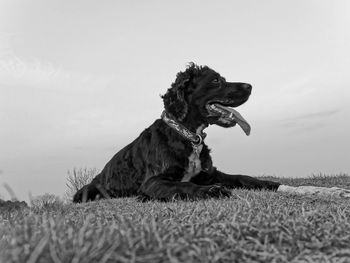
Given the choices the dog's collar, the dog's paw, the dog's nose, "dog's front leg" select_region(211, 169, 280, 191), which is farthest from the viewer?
"dog's front leg" select_region(211, 169, 280, 191)

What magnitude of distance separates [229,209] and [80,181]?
11.9 metres

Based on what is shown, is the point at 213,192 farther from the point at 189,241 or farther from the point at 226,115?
the point at 189,241

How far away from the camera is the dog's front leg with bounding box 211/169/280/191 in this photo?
9.03 metres

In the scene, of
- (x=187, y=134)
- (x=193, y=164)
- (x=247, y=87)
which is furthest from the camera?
(x=247, y=87)

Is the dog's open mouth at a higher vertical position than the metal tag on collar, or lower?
higher

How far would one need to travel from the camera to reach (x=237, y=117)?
8453 millimetres

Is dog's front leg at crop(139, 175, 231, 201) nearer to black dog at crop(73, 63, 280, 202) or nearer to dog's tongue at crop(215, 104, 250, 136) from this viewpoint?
black dog at crop(73, 63, 280, 202)

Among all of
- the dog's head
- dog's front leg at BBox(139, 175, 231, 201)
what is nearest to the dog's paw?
dog's front leg at BBox(139, 175, 231, 201)

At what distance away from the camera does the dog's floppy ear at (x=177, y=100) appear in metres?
8.28

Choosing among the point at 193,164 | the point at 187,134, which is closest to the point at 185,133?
the point at 187,134

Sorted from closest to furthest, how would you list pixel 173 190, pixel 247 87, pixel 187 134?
1. pixel 173 190
2. pixel 187 134
3. pixel 247 87

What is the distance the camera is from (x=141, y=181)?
29.7ft

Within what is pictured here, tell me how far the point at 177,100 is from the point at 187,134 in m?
0.68

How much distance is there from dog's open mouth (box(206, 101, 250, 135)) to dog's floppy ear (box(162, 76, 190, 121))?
0.48m
